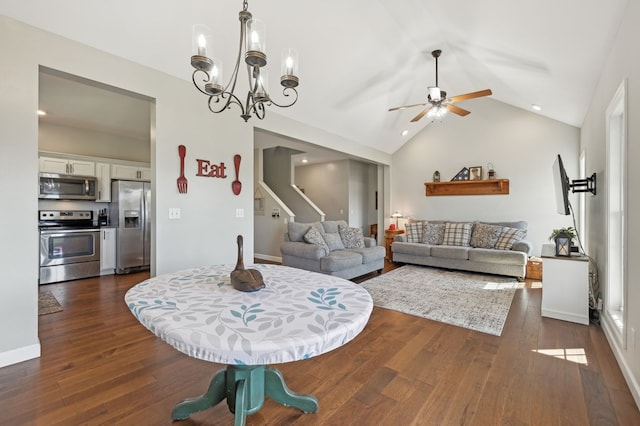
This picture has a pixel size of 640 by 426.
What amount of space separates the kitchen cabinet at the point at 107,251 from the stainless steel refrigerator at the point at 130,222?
0.07 m

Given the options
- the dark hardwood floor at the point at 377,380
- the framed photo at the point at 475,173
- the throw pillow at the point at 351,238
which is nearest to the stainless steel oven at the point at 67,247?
the dark hardwood floor at the point at 377,380

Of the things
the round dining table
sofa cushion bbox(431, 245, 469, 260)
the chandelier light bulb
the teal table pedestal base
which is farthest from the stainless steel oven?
sofa cushion bbox(431, 245, 469, 260)

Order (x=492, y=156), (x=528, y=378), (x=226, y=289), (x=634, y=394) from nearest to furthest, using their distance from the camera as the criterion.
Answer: (x=226, y=289)
(x=634, y=394)
(x=528, y=378)
(x=492, y=156)

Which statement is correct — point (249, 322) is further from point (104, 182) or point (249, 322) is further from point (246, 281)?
point (104, 182)

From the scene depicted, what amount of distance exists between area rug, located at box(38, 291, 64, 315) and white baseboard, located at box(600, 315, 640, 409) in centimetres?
495

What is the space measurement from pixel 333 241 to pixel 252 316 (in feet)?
12.2

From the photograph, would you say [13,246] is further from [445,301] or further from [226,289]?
[445,301]

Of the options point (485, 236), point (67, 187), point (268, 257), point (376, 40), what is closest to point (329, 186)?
point (268, 257)

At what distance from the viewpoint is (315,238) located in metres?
4.60

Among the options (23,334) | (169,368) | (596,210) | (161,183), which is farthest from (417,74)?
(23,334)

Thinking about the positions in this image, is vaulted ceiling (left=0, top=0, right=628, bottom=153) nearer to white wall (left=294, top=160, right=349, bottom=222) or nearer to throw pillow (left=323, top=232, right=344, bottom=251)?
throw pillow (left=323, top=232, right=344, bottom=251)

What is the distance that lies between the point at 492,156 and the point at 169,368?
6.31 m

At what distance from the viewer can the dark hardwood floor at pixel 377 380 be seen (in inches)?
62.9

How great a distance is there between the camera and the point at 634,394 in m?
1.76
